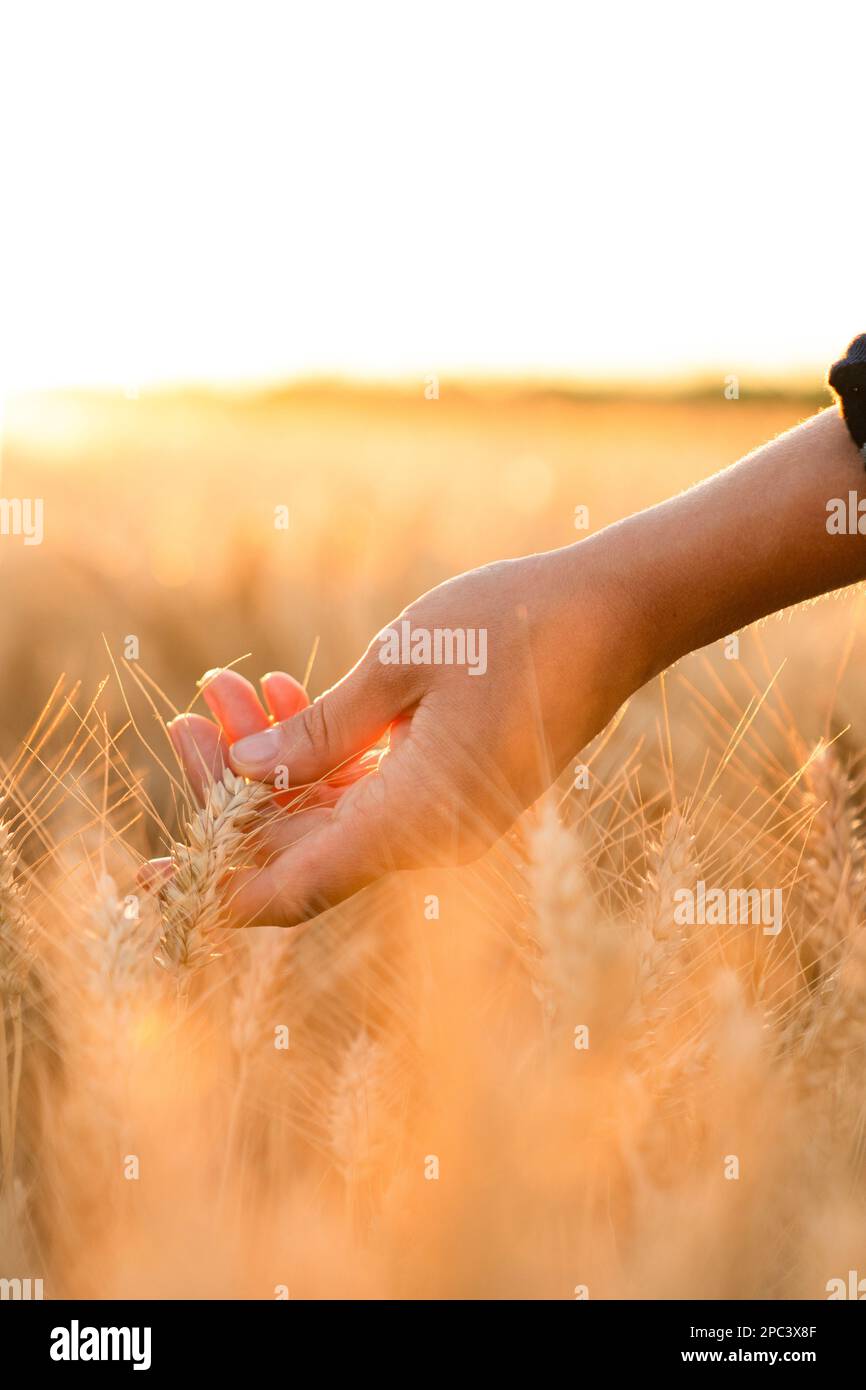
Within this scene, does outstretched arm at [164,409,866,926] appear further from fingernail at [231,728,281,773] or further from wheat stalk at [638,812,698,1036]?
wheat stalk at [638,812,698,1036]

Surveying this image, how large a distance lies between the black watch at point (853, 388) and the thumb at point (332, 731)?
58 centimetres

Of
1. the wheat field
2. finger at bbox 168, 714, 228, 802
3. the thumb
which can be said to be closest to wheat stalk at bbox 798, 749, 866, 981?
the wheat field

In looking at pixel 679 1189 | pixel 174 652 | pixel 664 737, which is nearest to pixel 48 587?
pixel 174 652

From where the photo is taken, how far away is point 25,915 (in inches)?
50.0

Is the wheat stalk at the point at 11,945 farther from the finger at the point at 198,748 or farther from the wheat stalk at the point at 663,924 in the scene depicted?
the wheat stalk at the point at 663,924

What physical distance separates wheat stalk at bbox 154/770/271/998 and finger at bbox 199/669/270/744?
29cm

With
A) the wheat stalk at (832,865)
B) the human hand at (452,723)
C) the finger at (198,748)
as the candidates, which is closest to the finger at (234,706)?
the finger at (198,748)

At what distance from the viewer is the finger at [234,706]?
1541 millimetres

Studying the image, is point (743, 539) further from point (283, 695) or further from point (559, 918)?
point (283, 695)

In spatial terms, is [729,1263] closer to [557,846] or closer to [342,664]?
[557,846]

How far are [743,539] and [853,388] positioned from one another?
0.20 meters

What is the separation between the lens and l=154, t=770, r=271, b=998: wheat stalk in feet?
3.83

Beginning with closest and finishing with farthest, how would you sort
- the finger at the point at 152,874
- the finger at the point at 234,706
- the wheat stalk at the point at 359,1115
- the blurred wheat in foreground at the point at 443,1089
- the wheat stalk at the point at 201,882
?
the blurred wheat in foreground at the point at 443,1089
the wheat stalk at the point at 359,1115
the wheat stalk at the point at 201,882
the finger at the point at 152,874
the finger at the point at 234,706

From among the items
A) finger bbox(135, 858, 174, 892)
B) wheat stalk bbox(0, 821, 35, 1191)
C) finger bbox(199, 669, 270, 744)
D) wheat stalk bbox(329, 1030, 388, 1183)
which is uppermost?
finger bbox(199, 669, 270, 744)
